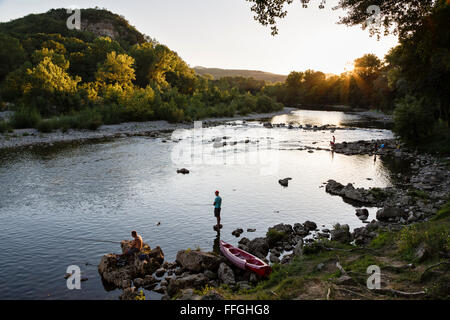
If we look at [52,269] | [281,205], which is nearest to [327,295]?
Result: [52,269]

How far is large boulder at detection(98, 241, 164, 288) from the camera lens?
1577 centimetres

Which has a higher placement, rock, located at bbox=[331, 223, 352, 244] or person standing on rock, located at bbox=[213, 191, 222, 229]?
person standing on rock, located at bbox=[213, 191, 222, 229]

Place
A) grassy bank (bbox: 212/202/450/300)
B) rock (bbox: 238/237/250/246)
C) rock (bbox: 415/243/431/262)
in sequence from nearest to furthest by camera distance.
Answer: grassy bank (bbox: 212/202/450/300) < rock (bbox: 415/243/431/262) < rock (bbox: 238/237/250/246)

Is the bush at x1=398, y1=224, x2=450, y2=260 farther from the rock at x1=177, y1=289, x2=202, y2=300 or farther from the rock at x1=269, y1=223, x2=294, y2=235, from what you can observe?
the rock at x1=177, y1=289, x2=202, y2=300

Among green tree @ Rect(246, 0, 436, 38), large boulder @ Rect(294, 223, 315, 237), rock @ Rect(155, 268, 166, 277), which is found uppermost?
green tree @ Rect(246, 0, 436, 38)

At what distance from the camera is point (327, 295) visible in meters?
10.7

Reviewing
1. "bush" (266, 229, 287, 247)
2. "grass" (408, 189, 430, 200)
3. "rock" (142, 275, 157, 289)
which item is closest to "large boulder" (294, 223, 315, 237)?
"bush" (266, 229, 287, 247)

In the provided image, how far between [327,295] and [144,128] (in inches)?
3018

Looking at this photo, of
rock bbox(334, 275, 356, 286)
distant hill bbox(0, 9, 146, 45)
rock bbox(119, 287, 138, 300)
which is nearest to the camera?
rock bbox(334, 275, 356, 286)

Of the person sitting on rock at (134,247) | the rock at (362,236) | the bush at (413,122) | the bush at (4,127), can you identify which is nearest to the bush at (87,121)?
the bush at (4,127)

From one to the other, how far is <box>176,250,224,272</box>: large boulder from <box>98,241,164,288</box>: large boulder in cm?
165

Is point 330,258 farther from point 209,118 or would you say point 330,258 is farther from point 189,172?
point 209,118

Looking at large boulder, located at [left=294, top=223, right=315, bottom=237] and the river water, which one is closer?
the river water

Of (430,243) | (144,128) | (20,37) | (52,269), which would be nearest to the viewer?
(430,243)
